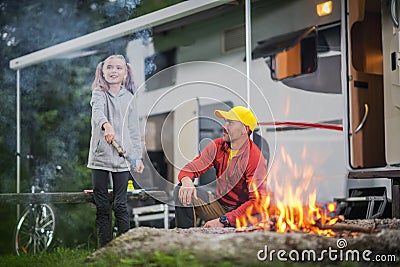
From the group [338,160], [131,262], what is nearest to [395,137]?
[338,160]

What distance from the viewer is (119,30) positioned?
15.6 feet

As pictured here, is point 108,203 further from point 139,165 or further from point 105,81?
point 105,81

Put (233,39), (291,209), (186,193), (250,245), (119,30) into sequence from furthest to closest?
(233,39) < (291,209) < (119,30) < (186,193) < (250,245)

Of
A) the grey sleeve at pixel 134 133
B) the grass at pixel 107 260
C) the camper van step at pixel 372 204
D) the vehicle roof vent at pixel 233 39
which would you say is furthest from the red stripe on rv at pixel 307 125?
the grass at pixel 107 260

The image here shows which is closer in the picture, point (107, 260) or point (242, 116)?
point (107, 260)

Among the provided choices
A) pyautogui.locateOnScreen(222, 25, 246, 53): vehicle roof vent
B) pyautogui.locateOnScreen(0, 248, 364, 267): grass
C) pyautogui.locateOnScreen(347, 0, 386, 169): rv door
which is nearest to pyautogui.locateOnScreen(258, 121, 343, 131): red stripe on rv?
pyautogui.locateOnScreen(347, 0, 386, 169): rv door

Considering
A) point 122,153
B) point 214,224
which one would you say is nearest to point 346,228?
point 214,224

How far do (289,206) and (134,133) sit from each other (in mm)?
1253

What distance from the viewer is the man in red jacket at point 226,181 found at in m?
4.55

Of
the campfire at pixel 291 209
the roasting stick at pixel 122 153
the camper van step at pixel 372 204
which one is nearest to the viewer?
the campfire at pixel 291 209

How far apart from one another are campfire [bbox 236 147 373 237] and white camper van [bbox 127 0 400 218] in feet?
0.19

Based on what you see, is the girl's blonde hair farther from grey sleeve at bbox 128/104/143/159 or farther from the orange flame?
the orange flame

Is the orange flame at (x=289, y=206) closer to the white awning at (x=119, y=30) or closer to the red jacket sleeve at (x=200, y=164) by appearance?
the red jacket sleeve at (x=200, y=164)

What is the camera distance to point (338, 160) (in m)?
5.88
